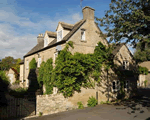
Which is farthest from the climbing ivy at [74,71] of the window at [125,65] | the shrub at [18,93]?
the shrub at [18,93]

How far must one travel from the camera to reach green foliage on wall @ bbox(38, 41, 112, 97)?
14.2m

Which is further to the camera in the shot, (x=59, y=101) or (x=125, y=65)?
(x=125, y=65)

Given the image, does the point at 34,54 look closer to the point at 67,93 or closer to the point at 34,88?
the point at 34,88

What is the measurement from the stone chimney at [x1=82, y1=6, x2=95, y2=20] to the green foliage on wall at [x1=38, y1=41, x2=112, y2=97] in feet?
13.1

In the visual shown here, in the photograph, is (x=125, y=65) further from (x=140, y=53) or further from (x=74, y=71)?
(x=140, y=53)

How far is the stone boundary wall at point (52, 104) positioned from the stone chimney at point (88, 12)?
11.0 metres

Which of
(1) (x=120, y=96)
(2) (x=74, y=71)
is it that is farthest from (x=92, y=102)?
(1) (x=120, y=96)

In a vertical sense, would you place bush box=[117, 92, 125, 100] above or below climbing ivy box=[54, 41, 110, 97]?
below

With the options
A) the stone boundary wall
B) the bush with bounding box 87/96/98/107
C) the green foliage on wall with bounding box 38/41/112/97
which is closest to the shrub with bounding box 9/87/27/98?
the green foliage on wall with bounding box 38/41/112/97

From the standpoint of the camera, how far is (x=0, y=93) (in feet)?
35.8

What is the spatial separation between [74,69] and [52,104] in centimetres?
415

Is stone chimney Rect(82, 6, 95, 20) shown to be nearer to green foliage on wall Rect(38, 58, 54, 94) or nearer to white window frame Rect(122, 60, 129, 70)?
green foliage on wall Rect(38, 58, 54, 94)

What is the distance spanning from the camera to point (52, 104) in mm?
13188

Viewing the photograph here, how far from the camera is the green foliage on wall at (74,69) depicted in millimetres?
14227
